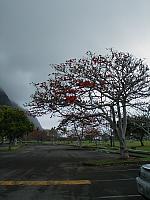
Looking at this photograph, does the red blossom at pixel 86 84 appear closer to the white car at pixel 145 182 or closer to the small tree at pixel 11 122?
the white car at pixel 145 182

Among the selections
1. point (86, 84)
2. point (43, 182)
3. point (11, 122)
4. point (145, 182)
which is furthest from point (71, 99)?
point (11, 122)

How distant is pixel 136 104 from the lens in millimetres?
27656

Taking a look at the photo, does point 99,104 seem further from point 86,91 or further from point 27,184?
point 27,184

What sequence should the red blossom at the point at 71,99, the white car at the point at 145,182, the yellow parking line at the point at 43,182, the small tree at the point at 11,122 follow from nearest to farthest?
the white car at the point at 145,182
the yellow parking line at the point at 43,182
the red blossom at the point at 71,99
the small tree at the point at 11,122

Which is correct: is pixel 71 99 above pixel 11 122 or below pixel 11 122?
below

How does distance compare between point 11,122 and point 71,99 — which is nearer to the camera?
point 71,99

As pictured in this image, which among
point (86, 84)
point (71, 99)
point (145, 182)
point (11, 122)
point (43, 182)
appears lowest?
point (43, 182)

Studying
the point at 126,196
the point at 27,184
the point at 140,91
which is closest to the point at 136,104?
the point at 140,91

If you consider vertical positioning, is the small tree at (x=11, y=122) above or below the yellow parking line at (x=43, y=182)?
above

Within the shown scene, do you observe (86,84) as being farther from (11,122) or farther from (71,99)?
(11,122)

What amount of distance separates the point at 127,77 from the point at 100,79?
6.69 ft

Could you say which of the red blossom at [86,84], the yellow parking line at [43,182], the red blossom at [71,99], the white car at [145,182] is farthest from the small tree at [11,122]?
the white car at [145,182]

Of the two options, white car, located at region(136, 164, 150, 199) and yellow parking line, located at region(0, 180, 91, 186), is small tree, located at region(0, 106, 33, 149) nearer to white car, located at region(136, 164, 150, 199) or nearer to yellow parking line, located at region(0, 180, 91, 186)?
yellow parking line, located at region(0, 180, 91, 186)

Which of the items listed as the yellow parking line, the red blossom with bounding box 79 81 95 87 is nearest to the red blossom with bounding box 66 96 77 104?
the red blossom with bounding box 79 81 95 87
